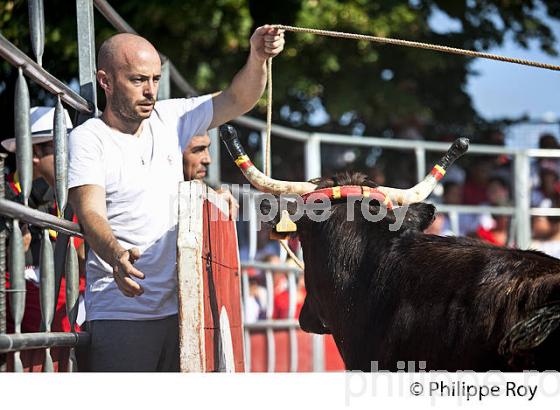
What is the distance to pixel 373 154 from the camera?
10.3m

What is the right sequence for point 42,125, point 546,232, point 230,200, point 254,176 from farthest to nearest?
point 546,232, point 230,200, point 42,125, point 254,176

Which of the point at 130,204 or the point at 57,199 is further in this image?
the point at 130,204

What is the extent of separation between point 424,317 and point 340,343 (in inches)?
26.8

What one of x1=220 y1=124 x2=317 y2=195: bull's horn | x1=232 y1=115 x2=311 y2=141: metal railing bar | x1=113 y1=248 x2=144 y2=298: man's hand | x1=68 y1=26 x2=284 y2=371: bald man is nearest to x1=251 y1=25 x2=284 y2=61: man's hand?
x1=220 y1=124 x2=317 y2=195: bull's horn

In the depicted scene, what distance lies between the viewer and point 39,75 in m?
3.80

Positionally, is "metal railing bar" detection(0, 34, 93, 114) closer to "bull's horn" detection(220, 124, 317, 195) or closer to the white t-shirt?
the white t-shirt

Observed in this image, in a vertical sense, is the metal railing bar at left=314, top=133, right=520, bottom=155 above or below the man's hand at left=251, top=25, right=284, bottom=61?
below

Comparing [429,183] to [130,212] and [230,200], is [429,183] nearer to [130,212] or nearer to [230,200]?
[230,200]

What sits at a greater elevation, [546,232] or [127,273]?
[127,273]

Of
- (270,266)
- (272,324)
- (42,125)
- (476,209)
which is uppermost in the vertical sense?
(42,125)

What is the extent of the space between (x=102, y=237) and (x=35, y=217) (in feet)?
1.11

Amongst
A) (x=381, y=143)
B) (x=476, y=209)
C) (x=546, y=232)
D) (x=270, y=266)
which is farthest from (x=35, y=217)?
(x=546, y=232)

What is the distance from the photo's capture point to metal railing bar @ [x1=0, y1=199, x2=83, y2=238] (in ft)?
10.6

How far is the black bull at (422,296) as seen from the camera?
10.8 ft
